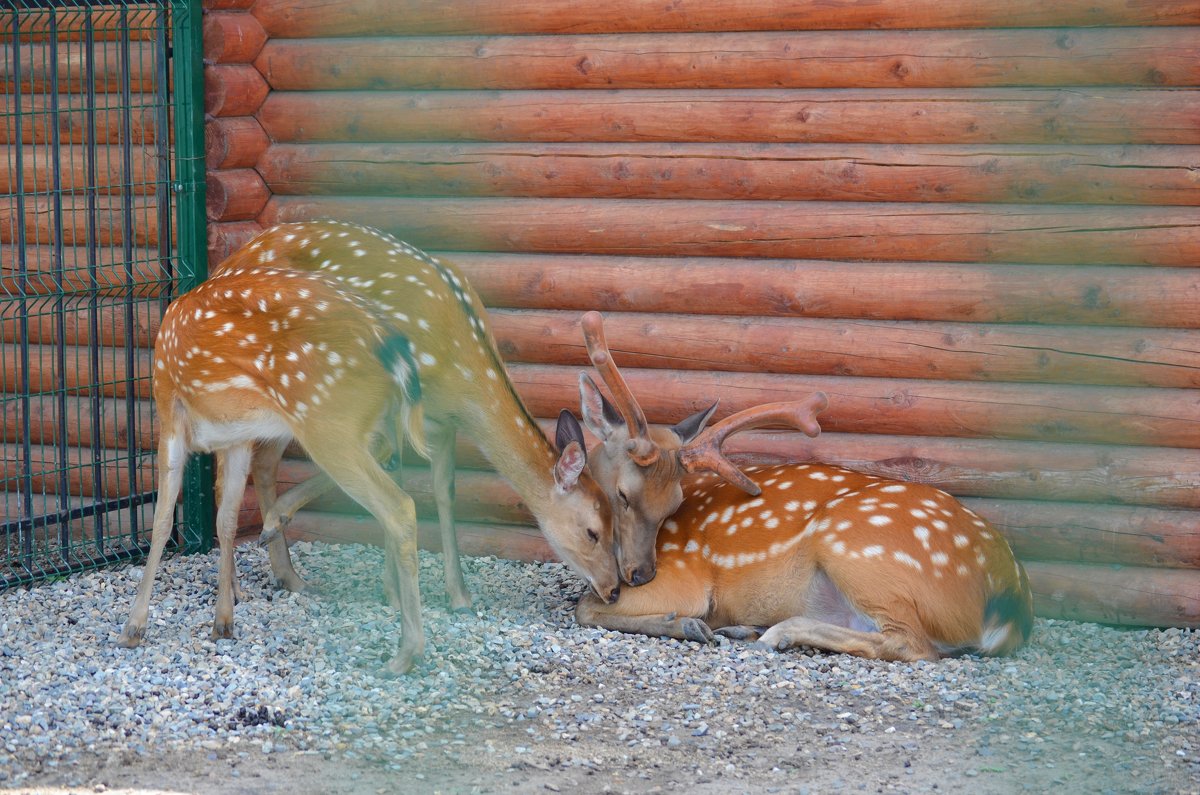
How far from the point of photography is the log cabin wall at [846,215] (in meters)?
5.66

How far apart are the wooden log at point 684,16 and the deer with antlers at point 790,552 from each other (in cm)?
149

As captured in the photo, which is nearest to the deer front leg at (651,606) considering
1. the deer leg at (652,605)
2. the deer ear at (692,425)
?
the deer leg at (652,605)

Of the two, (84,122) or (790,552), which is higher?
(84,122)

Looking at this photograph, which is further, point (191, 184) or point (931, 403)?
point (191, 184)

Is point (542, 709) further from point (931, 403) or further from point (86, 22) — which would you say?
point (86, 22)

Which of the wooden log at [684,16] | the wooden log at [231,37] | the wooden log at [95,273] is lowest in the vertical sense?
the wooden log at [95,273]

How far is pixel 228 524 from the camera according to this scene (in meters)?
5.53

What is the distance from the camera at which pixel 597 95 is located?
6289mm

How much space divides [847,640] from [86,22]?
14.2 ft

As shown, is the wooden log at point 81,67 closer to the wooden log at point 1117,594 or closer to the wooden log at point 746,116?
the wooden log at point 746,116

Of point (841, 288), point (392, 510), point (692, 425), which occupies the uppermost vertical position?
point (841, 288)

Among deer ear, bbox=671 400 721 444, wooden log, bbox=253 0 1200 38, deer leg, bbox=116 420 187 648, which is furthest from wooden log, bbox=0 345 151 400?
deer ear, bbox=671 400 721 444

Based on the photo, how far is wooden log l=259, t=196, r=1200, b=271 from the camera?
566cm

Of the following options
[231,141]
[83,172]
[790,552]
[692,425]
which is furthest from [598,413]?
[83,172]
